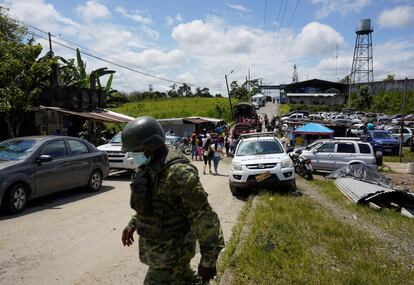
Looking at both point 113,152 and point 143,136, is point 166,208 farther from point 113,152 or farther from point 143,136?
point 113,152

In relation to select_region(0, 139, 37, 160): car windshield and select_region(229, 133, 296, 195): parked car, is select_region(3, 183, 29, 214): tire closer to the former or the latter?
select_region(0, 139, 37, 160): car windshield

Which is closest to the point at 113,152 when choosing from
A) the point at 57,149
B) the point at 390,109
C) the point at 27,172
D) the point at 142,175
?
the point at 57,149

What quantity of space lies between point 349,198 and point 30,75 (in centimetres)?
1406

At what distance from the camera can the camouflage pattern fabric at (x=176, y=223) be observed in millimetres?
2479

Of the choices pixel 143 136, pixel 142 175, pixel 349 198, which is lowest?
pixel 349 198

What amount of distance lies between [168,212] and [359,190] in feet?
30.0

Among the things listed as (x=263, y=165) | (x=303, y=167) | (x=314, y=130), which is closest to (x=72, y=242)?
(x=263, y=165)

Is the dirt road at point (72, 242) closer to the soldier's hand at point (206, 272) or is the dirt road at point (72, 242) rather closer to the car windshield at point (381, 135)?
the soldier's hand at point (206, 272)

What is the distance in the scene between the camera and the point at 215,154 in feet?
53.0

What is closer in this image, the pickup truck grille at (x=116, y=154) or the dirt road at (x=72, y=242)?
the dirt road at (x=72, y=242)

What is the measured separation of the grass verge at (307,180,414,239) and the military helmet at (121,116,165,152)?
609cm

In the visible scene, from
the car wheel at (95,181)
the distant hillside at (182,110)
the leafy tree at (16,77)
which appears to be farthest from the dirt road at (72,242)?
the distant hillside at (182,110)

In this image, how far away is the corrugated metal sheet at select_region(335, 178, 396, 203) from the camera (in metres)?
9.71

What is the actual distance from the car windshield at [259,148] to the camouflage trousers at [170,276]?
9.16 metres
